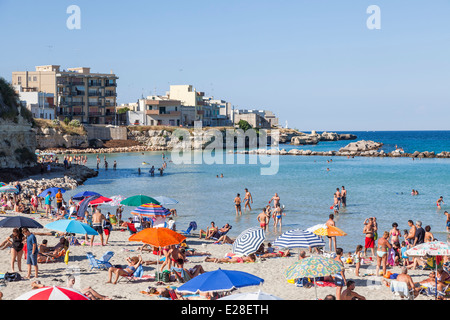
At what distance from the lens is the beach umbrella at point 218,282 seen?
9141 millimetres

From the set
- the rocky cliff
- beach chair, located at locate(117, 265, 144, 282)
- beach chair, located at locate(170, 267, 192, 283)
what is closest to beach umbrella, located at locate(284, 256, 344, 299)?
beach chair, located at locate(170, 267, 192, 283)

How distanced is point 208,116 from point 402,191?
8887 centimetres

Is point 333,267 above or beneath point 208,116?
beneath

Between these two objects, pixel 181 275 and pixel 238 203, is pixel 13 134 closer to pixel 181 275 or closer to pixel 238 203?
pixel 238 203

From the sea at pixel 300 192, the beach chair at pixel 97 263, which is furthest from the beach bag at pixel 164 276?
the sea at pixel 300 192

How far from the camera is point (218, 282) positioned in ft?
30.4

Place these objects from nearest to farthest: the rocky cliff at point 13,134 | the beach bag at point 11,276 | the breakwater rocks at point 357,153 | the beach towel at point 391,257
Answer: the beach bag at point 11,276, the beach towel at point 391,257, the rocky cliff at point 13,134, the breakwater rocks at point 357,153

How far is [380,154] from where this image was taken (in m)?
79.8

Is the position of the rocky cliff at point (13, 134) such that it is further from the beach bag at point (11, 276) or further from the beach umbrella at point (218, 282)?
the beach umbrella at point (218, 282)

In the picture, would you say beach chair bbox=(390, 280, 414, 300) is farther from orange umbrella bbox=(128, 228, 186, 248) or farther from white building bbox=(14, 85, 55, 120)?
white building bbox=(14, 85, 55, 120)

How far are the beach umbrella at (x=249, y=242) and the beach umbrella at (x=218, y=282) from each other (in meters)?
5.15

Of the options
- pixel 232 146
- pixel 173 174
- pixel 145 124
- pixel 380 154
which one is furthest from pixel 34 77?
pixel 380 154
